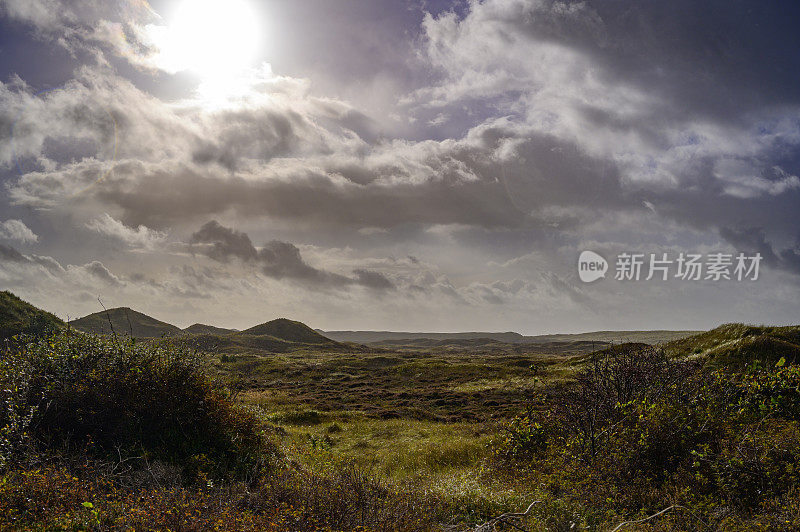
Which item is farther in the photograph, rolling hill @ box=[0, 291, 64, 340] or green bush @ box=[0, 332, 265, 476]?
rolling hill @ box=[0, 291, 64, 340]

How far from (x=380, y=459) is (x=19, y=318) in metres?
56.7

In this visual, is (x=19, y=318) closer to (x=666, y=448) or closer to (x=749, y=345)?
(x=666, y=448)

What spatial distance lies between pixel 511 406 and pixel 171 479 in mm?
27984

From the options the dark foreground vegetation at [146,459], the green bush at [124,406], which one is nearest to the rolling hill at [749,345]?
the dark foreground vegetation at [146,459]

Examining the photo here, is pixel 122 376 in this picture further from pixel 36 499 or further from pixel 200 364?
pixel 36 499

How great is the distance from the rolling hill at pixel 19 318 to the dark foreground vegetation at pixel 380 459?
4362 centimetres

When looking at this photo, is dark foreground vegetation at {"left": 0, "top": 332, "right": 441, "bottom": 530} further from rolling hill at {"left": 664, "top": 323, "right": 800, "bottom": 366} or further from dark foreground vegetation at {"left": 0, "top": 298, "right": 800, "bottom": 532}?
rolling hill at {"left": 664, "top": 323, "right": 800, "bottom": 366}

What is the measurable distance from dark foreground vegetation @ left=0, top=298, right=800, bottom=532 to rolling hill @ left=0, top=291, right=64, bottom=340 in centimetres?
4362

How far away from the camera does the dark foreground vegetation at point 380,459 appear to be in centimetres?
782

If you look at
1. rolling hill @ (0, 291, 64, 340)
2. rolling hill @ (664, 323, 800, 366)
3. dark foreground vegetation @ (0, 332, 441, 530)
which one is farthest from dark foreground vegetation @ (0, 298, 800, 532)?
rolling hill @ (0, 291, 64, 340)

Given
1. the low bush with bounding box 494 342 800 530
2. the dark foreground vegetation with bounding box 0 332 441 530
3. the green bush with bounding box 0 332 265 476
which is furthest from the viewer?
the green bush with bounding box 0 332 265 476

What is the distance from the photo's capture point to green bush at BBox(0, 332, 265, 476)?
11242mm

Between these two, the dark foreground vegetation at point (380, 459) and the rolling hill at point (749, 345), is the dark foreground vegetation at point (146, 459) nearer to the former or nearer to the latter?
the dark foreground vegetation at point (380, 459)

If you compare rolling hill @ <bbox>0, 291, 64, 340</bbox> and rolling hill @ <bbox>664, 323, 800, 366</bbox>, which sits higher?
rolling hill @ <bbox>664, 323, 800, 366</bbox>
